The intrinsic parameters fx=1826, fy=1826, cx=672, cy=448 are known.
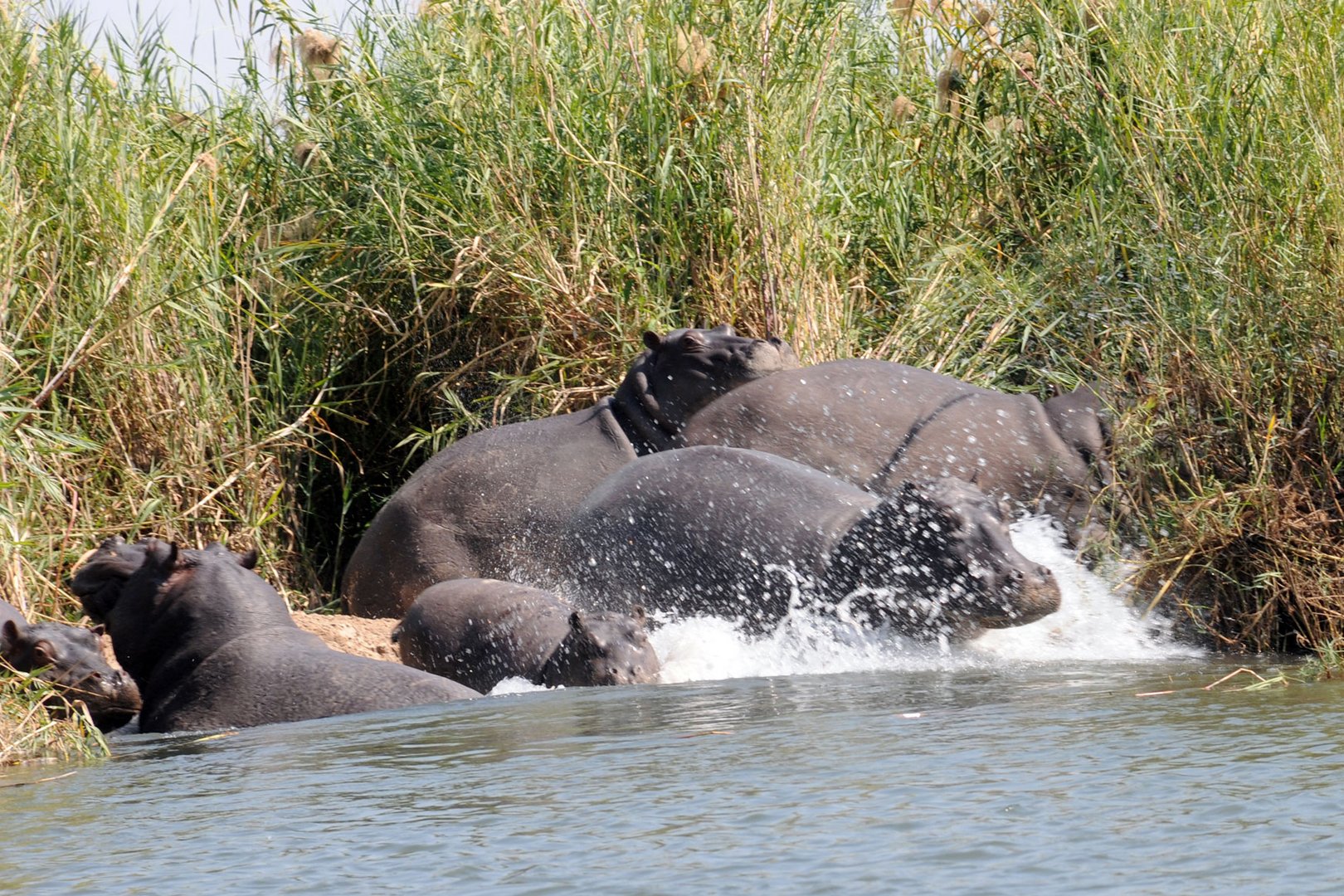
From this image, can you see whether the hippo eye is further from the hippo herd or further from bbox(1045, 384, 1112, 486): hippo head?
bbox(1045, 384, 1112, 486): hippo head

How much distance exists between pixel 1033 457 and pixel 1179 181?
1222mm

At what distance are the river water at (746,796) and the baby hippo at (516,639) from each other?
0.42 meters

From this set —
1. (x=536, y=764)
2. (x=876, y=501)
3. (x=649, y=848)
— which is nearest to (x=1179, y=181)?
(x=876, y=501)

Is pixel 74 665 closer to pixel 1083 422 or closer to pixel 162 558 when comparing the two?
pixel 162 558

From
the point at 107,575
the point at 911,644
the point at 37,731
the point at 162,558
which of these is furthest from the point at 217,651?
the point at 911,644

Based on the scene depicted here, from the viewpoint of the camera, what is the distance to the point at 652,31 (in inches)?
348

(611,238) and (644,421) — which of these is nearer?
(644,421)

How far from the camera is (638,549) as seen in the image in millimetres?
6965

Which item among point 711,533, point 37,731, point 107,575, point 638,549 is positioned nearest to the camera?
point 37,731

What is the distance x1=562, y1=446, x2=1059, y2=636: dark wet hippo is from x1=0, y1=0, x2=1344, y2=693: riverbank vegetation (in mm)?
600

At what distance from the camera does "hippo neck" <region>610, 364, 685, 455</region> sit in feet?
25.9

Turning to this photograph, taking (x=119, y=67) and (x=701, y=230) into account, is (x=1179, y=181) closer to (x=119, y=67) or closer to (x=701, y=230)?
(x=701, y=230)

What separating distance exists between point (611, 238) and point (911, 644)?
2.93 metres

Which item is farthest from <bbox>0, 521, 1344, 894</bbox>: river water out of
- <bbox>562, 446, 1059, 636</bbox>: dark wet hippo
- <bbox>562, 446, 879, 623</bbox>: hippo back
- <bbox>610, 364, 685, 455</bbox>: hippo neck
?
<bbox>610, 364, 685, 455</bbox>: hippo neck
